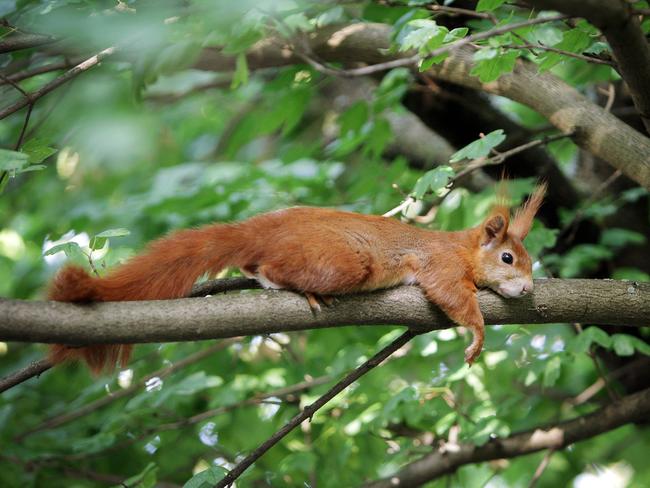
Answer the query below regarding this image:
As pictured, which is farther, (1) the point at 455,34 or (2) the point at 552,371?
(2) the point at 552,371

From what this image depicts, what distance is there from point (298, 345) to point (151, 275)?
2.99 meters

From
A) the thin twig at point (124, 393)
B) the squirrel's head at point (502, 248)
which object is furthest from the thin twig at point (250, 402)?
the squirrel's head at point (502, 248)

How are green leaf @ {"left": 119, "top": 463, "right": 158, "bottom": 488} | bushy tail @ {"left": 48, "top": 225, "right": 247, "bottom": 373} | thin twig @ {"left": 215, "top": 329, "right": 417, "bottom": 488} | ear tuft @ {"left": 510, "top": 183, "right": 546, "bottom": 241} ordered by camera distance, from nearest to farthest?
bushy tail @ {"left": 48, "top": 225, "right": 247, "bottom": 373} < thin twig @ {"left": 215, "top": 329, "right": 417, "bottom": 488} < green leaf @ {"left": 119, "top": 463, "right": 158, "bottom": 488} < ear tuft @ {"left": 510, "top": 183, "right": 546, "bottom": 241}

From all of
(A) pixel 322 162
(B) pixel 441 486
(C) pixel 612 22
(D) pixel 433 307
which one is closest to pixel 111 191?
(A) pixel 322 162

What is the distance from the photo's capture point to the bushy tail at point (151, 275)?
220 centimetres

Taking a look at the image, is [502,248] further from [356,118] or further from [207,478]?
[207,478]

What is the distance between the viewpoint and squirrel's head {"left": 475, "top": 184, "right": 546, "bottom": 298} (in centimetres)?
312

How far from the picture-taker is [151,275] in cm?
247

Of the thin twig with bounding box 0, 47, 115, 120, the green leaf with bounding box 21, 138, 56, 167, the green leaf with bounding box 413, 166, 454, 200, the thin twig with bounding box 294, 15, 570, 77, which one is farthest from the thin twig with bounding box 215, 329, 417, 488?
the thin twig with bounding box 0, 47, 115, 120

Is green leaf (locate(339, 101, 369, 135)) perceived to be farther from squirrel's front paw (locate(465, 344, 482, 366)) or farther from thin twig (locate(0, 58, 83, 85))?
squirrel's front paw (locate(465, 344, 482, 366))

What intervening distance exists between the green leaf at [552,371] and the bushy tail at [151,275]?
1.46 m

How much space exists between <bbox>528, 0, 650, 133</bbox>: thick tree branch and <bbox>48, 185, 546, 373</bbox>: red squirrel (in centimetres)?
77

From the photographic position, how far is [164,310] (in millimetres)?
2191

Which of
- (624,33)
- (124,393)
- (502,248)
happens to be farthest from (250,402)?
(624,33)
